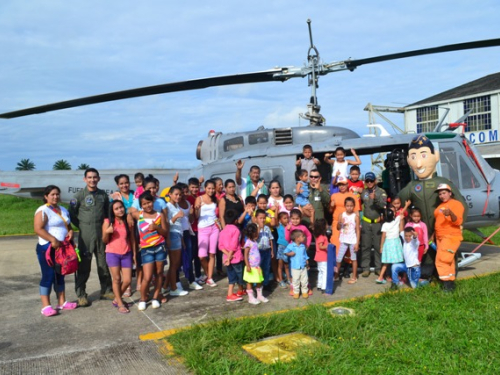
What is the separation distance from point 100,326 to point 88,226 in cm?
145

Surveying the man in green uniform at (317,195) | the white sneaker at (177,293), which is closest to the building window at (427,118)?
the man in green uniform at (317,195)

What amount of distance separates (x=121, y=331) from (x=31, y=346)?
2.88 ft

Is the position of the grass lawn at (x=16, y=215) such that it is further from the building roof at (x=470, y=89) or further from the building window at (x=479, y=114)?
the building window at (x=479, y=114)

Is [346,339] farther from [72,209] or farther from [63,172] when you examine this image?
[63,172]

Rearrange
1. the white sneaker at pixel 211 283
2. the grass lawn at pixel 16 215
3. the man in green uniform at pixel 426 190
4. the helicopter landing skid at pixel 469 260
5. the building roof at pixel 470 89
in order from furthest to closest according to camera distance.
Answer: the building roof at pixel 470 89 → the grass lawn at pixel 16 215 → the helicopter landing skid at pixel 469 260 → the white sneaker at pixel 211 283 → the man in green uniform at pixel 426 190

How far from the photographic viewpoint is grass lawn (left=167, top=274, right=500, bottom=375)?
3502mm

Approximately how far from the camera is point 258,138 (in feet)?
30.5

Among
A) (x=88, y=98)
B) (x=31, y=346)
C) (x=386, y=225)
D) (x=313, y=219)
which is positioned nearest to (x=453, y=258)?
(x=386, y=225)

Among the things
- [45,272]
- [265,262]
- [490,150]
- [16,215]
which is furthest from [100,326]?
[490,150]

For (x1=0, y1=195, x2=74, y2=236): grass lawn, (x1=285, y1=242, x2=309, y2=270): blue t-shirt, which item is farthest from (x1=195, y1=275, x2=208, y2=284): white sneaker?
(x1=0, y1=195, x2=74, y2=236): grass lawn

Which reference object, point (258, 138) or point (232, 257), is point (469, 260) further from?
point (258, 138)

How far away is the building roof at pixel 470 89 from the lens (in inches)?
1040

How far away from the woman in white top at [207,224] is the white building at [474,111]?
20.7 metres

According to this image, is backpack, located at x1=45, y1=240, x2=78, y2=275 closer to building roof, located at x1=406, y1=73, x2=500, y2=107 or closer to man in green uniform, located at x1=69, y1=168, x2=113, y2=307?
man in green uniform, located at x1=69, y1=168, x2=113, y2=307
